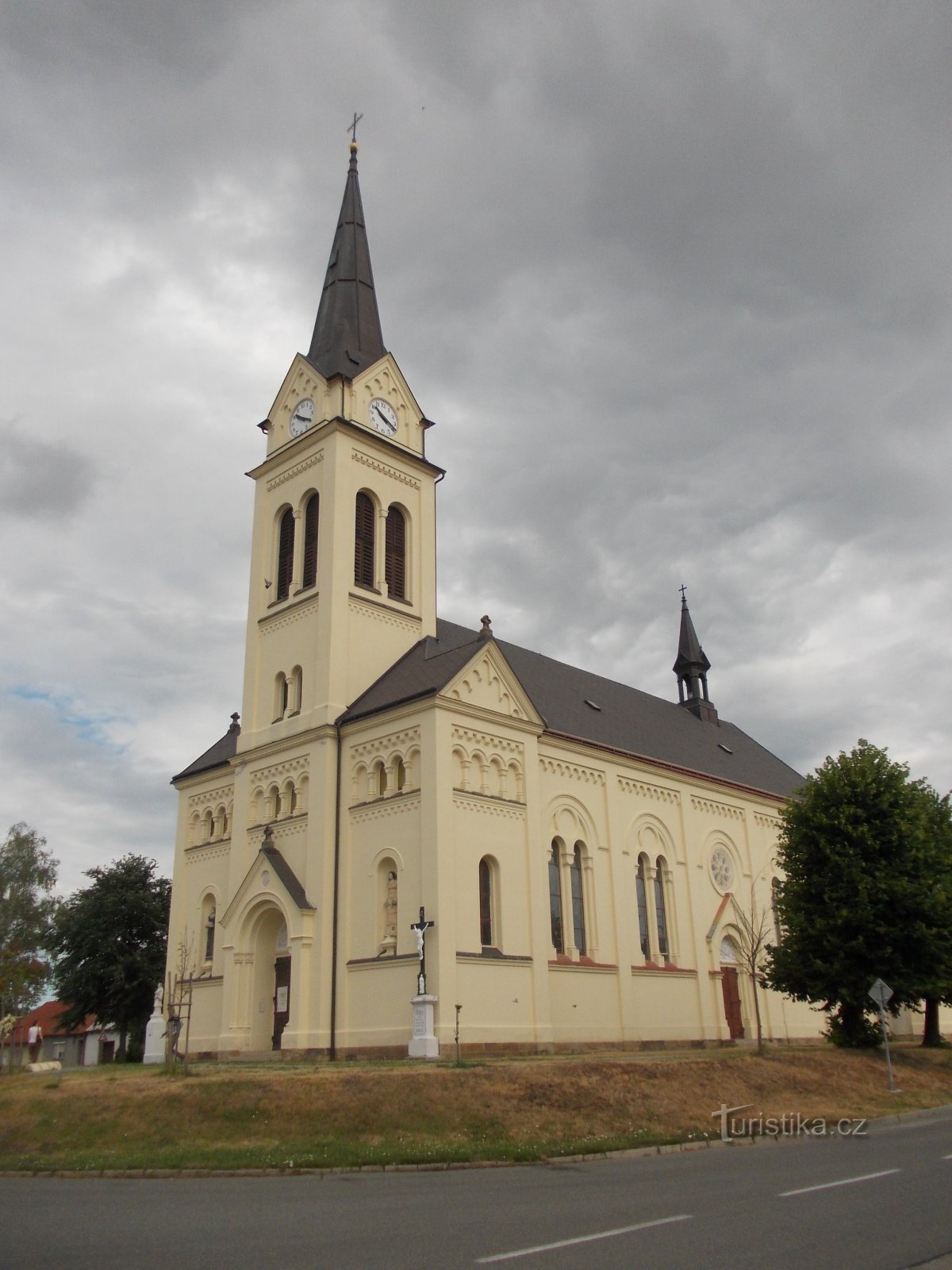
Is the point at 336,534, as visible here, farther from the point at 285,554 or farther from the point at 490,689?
the point at 490,689

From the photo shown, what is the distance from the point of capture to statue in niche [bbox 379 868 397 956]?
32.4 meters

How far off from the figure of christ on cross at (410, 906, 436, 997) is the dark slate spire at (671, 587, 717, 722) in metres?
32.0

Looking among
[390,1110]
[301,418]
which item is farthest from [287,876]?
[301,418]

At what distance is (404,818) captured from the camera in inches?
1300

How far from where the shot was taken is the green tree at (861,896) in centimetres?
3238

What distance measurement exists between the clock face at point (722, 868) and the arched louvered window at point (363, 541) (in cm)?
2009

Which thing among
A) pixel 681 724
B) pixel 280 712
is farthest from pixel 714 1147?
pixel 681 724

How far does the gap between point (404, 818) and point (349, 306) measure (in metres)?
23.6

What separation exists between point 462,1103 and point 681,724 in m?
35.5

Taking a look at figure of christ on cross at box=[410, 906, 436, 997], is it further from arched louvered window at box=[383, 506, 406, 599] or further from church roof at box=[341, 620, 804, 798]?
arched louvered window at box=[383, 506, 406, 599]

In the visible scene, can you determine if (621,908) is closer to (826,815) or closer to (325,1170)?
(826,815)

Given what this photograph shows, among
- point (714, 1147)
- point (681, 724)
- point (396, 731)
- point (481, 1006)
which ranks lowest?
point (714, 1147)

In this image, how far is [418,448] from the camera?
43250mm

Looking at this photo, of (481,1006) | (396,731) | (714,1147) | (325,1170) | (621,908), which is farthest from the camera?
(621,908)
